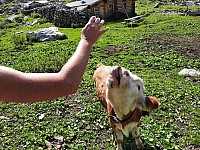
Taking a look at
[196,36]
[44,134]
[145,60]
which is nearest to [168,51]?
[145,60]

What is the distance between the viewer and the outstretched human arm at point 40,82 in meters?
1.99

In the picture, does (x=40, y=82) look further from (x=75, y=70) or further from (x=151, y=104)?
(x=151, y=104)

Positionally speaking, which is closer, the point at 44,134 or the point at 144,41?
the point at 44,134

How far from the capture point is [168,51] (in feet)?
47.2

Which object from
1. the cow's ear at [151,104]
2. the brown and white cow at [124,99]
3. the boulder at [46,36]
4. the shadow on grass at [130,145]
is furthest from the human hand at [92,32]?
the boulder at [46,36]

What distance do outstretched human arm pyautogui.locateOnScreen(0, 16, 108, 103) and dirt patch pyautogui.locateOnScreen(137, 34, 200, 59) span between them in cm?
1187

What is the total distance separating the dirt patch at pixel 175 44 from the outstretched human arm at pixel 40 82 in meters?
11.9

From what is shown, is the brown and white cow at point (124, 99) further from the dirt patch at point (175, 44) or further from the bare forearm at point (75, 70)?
the dirt patch at point (175, 44)

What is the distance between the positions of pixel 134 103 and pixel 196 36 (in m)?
14.0

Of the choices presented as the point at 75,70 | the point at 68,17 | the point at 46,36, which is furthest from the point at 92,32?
the point at 68,17

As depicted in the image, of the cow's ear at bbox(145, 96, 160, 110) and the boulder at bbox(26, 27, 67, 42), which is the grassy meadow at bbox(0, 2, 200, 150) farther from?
the boulder at bbox(26, 27, 67, 42)

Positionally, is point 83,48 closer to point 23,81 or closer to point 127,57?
point 23,81

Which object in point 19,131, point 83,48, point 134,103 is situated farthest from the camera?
point 19,131

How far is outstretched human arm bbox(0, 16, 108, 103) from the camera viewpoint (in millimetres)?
1993
